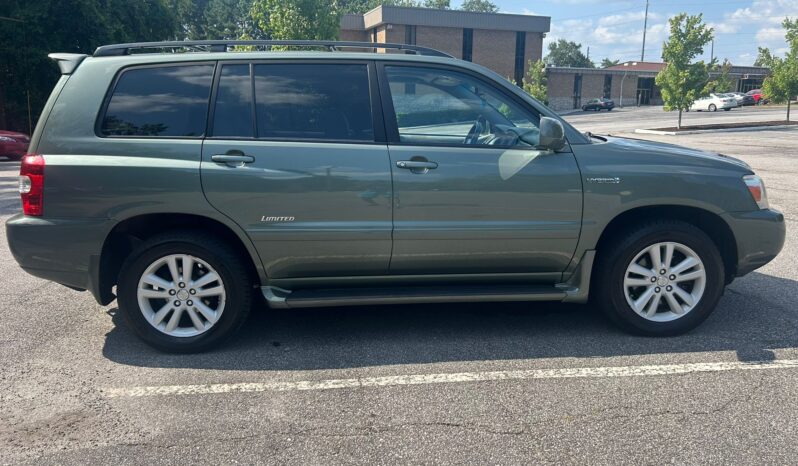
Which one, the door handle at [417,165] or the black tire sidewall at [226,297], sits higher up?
the door handle at [417,165]

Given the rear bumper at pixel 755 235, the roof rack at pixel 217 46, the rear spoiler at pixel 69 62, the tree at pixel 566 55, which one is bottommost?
the rear bumper at pixel 755 235

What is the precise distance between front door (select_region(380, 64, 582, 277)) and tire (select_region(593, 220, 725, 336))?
0.33m

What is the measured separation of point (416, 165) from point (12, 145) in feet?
58.5

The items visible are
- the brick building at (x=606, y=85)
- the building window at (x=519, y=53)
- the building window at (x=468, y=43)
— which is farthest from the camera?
the brick building at (x=606, y=85)

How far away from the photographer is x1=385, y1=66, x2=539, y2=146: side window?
4070 mm

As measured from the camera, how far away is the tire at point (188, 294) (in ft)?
12.8

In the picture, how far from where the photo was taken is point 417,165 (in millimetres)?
3869

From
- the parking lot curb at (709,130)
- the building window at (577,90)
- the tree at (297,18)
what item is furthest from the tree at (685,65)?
the building window at (577,90)

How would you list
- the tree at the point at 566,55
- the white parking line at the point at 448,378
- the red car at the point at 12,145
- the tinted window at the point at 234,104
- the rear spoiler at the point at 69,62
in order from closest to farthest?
the white parking line at the point at 448,378, the tinted window at the point at 234,104, the rear spoiler at the point at 69,62, the red car at the point at 12,145, the tree at the point at 566,55

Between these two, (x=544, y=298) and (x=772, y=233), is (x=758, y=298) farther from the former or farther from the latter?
(x=544, y=298)

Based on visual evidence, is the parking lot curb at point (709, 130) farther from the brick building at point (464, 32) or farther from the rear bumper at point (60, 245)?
the brick building at point (464, 32)

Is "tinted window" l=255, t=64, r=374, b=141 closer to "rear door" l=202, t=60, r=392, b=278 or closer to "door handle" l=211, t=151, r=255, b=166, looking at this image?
"rear door" l=202, t=60, r=392, b=278

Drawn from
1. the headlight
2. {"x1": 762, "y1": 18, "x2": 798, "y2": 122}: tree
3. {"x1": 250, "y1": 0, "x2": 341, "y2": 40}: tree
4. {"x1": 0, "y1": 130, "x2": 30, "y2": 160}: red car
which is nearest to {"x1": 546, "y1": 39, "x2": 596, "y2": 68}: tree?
{"x1": 762, "y1": 18, "x2": 798, "y2": 122}: tree

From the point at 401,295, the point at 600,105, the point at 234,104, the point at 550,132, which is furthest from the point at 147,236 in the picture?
the point at 600,105
